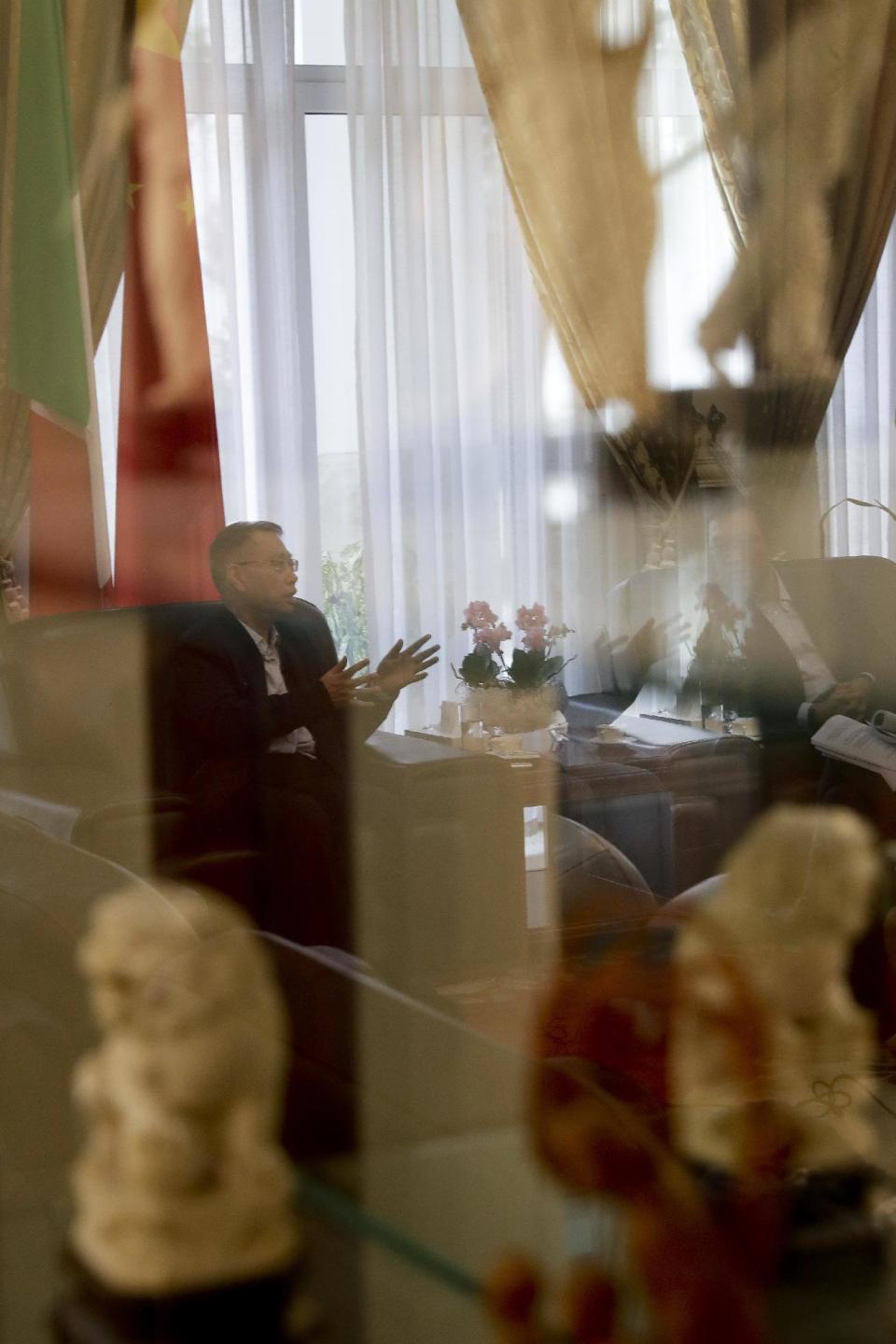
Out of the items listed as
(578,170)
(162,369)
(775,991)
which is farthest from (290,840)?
(775,991)

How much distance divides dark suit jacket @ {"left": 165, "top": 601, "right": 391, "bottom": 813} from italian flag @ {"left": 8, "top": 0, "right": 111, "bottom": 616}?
0.68 meters

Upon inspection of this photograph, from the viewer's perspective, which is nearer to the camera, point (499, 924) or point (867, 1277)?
point (867, 1277)

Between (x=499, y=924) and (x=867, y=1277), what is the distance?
2229 mm

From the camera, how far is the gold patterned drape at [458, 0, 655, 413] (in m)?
3.72

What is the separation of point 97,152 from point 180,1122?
337 centimetres

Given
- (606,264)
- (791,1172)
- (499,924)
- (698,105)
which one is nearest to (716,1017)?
(791,1172)

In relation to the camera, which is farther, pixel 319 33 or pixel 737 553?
pixel 737 553

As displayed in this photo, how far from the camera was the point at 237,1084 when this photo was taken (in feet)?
1.24

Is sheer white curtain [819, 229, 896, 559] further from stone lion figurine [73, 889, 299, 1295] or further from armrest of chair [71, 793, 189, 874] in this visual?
stone lion figurine [73, 889, 299, 1295]

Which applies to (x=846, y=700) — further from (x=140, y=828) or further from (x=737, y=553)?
(x=140, y=828)

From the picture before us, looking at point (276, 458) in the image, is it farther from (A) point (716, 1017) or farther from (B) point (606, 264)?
(A) point (716, 1017)

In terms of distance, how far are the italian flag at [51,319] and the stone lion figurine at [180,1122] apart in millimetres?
2953

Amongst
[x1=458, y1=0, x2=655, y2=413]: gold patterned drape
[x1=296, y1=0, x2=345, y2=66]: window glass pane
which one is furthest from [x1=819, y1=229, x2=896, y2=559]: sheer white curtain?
[x1=296, y1=0, x2=345, y2=66]: window glass pane

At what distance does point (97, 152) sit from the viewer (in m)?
3.35
